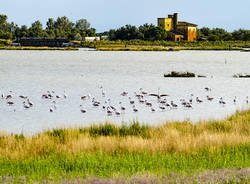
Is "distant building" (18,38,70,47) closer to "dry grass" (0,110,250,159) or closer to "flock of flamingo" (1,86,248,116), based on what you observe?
"flock of flamingo" (1,86,248,116)

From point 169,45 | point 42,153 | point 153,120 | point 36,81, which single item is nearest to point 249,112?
point 153,120

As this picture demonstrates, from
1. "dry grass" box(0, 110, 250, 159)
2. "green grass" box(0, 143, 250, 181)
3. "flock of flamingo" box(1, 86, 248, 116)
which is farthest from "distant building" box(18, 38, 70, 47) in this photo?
"green grass" box(0, 143, 250, 181)

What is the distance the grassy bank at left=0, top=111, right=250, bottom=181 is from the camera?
34.1 ft

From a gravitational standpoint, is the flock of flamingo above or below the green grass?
below

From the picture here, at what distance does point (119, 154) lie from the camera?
1227cm

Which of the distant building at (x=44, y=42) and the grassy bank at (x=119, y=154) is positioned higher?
the grassy bank at (x=119, y=154)

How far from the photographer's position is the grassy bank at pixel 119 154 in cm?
1041

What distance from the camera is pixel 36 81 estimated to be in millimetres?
41438

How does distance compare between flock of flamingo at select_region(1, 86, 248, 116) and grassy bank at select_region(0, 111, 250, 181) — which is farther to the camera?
flock of flamingo at select_region(1, 86, 248, 116)

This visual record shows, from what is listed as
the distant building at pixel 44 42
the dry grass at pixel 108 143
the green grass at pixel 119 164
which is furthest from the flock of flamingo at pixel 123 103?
the distant building at pixel 44 42

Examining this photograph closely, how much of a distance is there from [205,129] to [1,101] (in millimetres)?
14786

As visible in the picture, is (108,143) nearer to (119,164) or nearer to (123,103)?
(119,164)

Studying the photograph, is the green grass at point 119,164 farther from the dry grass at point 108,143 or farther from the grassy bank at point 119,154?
the dry grass at point 108,143

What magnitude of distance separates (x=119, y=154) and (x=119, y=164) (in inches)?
47.5
